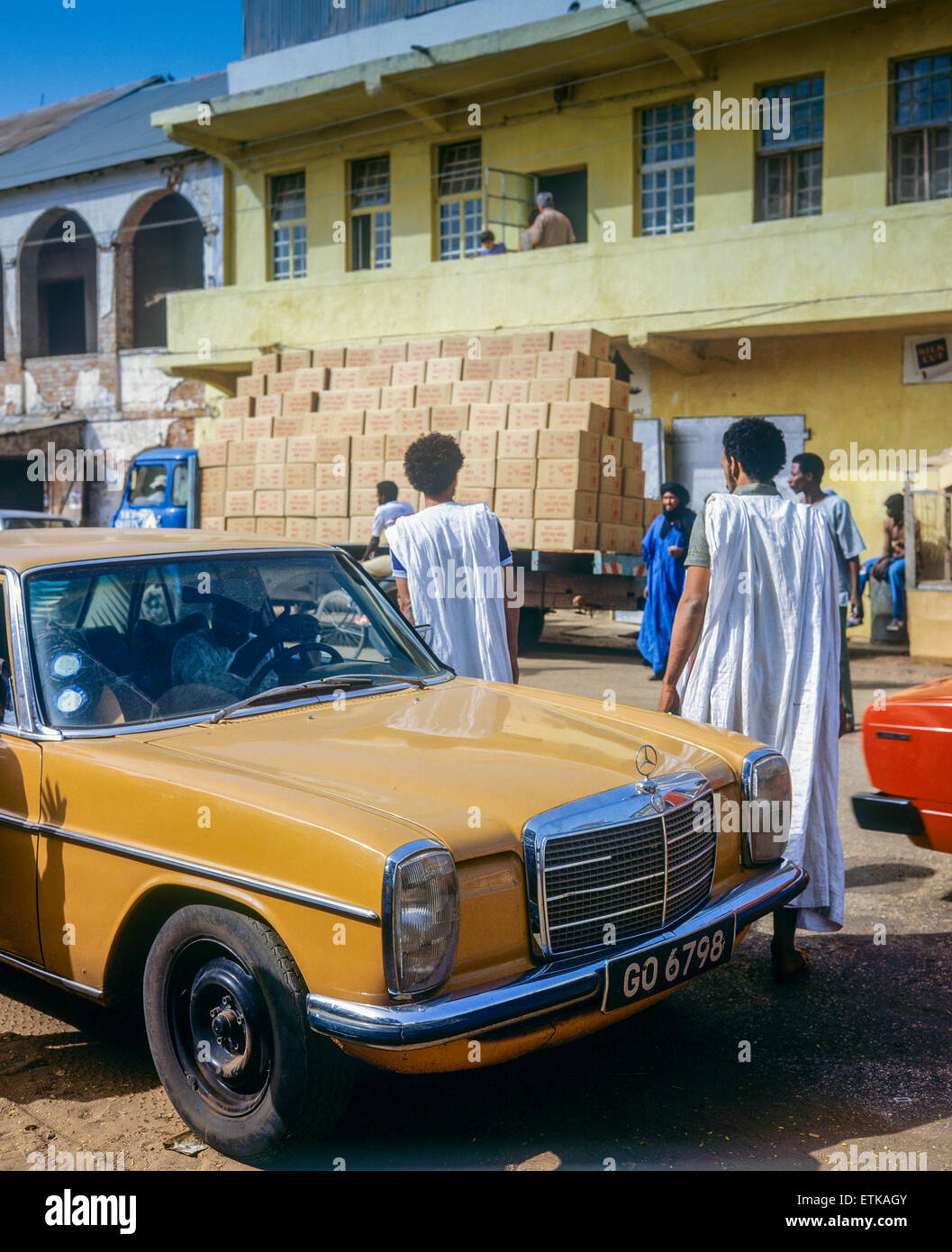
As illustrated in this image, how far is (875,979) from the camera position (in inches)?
160

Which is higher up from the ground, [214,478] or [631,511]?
[214,478]

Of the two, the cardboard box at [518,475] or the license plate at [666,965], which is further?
the cardboard box at [518,475]

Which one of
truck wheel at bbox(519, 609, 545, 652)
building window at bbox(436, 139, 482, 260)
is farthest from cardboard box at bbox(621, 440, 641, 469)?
building window at bbox(436, 139, 482, 260)

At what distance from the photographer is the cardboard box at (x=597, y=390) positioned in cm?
1195

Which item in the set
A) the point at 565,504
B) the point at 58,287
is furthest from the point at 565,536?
the point at 58,287

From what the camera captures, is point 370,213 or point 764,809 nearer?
point 764,809

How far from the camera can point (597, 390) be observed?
39.3 feet

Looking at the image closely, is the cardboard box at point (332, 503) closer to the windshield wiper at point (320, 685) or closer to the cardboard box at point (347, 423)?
the cardboard box at point (347, 423)

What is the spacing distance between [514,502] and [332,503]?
241cm

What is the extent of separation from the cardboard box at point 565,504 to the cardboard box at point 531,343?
5.83 ft

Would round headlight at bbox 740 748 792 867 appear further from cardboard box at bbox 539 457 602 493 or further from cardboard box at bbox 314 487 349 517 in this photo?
cardboard box at bbox 314 487 349 517

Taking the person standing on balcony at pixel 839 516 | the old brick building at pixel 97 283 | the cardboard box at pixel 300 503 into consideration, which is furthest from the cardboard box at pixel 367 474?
the old brick building at pixel 97 283

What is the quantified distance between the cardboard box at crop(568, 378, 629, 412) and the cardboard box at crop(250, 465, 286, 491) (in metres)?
3.65

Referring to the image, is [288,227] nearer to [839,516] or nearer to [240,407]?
[240,407]
